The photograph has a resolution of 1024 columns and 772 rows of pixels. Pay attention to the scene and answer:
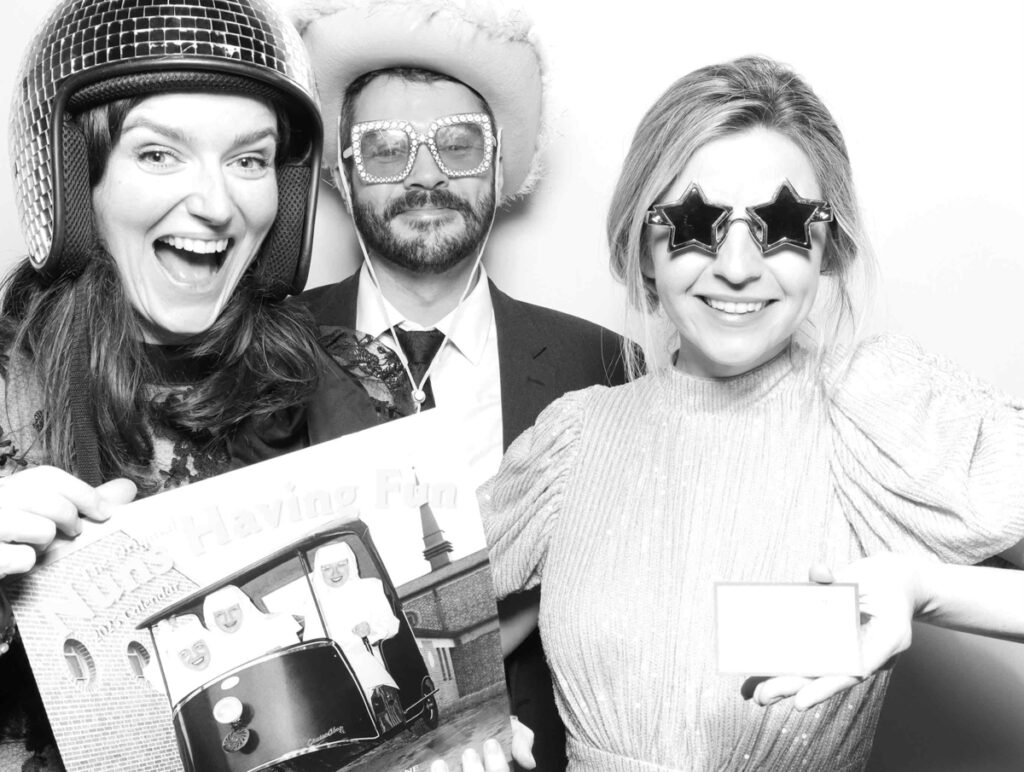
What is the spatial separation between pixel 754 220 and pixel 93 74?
3.33 feet

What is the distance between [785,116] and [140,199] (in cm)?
102

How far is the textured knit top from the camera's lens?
1672mm

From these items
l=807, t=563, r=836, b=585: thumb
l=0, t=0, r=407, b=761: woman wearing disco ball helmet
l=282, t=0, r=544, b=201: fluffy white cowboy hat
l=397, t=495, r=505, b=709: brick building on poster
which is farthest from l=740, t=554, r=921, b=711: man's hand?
l=282, t=0, r=544, b=201: fluffy white cowboy hat

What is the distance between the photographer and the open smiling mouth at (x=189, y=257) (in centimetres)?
171

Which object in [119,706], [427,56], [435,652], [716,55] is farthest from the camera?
[716,55]

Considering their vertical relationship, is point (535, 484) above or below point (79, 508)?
below

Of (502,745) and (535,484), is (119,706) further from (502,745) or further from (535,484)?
(535,484)

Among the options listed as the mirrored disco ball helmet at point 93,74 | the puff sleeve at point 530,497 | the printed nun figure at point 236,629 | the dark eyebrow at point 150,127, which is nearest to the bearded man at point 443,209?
the puff sleeve at point 530,497

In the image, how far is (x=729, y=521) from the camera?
1774mm

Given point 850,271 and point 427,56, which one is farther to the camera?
point 427,56

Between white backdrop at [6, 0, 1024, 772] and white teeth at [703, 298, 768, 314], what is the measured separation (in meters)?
1.06

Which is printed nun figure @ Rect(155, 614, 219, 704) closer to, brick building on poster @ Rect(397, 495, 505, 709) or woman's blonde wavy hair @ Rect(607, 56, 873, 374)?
brick building on poster @ Rect(397, 495, 505, 709)

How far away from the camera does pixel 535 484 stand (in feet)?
6.40

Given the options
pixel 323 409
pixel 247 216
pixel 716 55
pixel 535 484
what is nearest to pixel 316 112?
pixel 247 216
